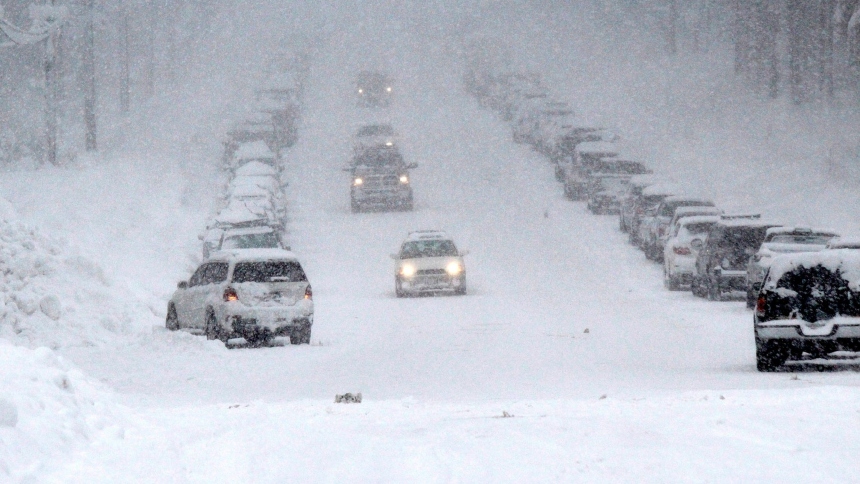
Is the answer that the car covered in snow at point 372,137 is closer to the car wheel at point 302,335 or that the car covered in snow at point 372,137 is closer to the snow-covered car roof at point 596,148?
the snow-covered car roof at point 596,148

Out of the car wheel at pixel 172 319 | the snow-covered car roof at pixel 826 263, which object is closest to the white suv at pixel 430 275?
the car wheel at pixel 172 319

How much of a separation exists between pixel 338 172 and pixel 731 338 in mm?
37772

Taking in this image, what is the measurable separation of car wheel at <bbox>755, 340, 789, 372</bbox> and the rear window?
7.86 m

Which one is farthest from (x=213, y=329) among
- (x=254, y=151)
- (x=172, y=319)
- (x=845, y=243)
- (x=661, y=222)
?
(x=254, y=151)

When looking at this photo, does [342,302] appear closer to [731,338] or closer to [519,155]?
[731,338]

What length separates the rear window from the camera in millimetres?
21766

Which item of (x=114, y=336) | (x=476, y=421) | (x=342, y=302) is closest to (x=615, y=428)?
(x=476, y=421)

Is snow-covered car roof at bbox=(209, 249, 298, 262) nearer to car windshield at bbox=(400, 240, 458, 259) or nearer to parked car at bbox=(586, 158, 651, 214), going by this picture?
car windshield at bbox=(400, 240, 458, 259)

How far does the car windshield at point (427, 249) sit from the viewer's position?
3183cm

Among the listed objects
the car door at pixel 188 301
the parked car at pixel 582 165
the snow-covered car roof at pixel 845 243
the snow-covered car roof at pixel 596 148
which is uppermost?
the snow-covered car roof at pixel 596 148

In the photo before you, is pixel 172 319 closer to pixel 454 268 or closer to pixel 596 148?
pixel 454 268

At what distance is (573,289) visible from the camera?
30922 mm

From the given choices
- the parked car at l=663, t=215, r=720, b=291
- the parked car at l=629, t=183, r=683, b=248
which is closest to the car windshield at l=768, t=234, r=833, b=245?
the parked car at l=663, t=215, r=720, b=291

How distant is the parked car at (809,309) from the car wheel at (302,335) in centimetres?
786
